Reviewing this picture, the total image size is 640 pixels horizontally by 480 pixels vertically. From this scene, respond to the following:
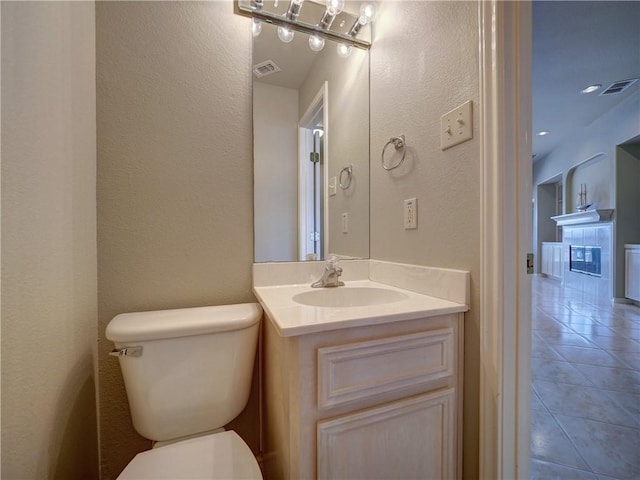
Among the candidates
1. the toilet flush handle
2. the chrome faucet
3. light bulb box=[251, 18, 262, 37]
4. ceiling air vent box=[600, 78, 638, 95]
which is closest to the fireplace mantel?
ceiling air vent box=[600, 78, 638, 95]

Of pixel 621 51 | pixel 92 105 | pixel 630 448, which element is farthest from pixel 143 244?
pixel 621 51

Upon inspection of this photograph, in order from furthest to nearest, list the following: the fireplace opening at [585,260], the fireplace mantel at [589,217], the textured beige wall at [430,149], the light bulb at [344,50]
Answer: the fireplace opening at [585,260] → the fireplace mantel at [589,217] → the light bulb at [344,50] → the textured beige wall at [430,149]

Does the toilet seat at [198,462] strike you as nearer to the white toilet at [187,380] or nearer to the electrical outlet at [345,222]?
the white toilet at [187,380]

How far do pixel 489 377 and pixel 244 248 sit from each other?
0.99 meters

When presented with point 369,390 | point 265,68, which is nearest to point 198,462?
point 369,390

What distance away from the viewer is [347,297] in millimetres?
1188

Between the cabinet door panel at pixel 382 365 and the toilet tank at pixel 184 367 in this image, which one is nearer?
the cabinet door panel at pixel 382 365

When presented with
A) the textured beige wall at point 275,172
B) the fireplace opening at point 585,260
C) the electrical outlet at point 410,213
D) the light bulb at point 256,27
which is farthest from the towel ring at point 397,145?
the fireplace opening at point 585,260

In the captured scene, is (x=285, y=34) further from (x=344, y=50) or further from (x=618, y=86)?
(x=618, y=86)

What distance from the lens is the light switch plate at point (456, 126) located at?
32.0 inches

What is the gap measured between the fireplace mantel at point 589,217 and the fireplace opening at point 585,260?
44 centimetres

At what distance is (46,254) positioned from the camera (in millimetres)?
720

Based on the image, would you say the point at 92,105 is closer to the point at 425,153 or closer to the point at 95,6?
the point at 95,6

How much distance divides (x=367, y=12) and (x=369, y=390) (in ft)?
5.33
